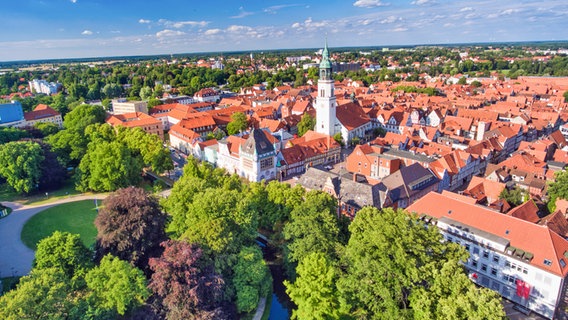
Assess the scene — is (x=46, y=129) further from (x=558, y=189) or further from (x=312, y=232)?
(x=558, y=189)

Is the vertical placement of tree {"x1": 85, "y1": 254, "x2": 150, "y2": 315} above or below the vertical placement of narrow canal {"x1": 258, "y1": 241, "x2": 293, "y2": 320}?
above

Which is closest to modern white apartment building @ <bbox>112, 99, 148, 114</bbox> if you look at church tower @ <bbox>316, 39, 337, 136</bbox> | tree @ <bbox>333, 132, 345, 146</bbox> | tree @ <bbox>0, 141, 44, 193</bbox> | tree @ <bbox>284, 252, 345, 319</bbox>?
tree @ <bbox>0, 141, 44, 193</bbox>

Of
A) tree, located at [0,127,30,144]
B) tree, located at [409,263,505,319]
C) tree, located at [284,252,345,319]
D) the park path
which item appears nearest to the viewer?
tree, located at [409,263,505,319]

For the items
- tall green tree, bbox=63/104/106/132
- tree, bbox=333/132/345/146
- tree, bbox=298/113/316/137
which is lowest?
tree, bbox=333/132/345/146

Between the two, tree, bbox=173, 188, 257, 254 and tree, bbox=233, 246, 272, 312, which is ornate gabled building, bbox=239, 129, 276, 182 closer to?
tree, bbox=173, 188, 257, 254

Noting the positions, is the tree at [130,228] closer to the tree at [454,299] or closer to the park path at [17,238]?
the park path at [17,238]

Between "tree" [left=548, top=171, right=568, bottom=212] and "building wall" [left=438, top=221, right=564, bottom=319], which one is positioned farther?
"tree" [left=548, top=171, right=568, bottom=212]
